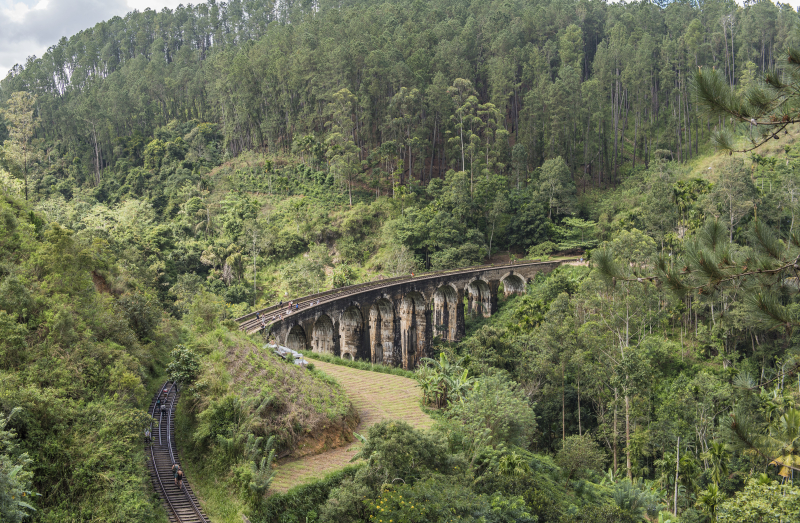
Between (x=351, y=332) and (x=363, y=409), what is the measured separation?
14.2m

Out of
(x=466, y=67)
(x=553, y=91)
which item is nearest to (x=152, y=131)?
(x=466, y=67)

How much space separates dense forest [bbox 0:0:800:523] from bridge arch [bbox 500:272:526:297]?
1346 millimetres

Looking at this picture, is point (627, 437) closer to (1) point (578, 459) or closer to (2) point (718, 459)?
(1) point (578, 459)

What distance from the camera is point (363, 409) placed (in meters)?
21.9

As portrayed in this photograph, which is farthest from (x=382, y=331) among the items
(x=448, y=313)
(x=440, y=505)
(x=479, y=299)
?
(x=440, y=505)

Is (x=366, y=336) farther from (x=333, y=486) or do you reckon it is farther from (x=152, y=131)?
(x=152, y=131)

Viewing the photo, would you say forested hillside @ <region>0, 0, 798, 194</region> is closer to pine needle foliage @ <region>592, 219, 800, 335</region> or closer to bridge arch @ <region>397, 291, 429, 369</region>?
bridge arch @ <region>397, 291, 429, 369</region>

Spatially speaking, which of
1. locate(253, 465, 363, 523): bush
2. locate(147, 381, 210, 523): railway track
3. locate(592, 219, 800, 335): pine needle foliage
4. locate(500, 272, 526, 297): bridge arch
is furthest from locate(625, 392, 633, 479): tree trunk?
locate(592, 219, 800, 335): pine needle foliage

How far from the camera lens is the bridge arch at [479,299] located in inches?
1799

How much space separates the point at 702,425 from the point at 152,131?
65797mm

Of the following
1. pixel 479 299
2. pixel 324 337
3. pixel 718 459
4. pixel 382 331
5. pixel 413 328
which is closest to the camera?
pixel 718 459

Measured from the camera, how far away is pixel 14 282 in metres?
17.7

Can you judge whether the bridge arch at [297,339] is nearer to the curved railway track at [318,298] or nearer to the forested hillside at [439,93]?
the curved railway track at [318,298]

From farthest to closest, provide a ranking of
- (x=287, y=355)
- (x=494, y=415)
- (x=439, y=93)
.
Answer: (x=439, y=93)
(x=287, y=355)
(x=494, y=415)
